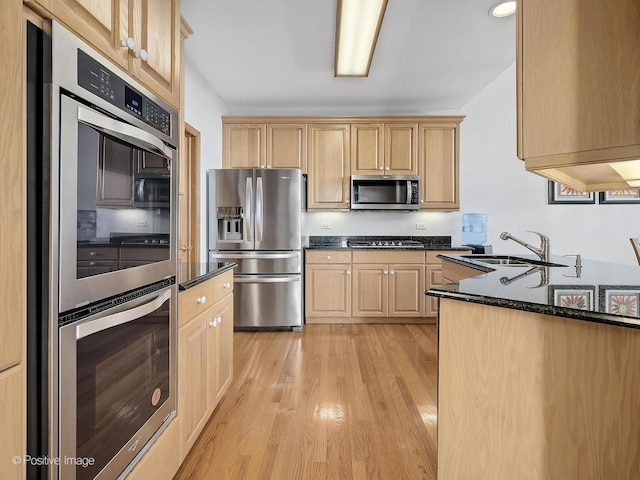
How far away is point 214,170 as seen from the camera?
155 inches

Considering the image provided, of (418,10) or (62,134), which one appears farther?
(418,10)

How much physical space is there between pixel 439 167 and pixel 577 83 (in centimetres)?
325

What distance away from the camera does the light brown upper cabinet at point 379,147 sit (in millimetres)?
4383

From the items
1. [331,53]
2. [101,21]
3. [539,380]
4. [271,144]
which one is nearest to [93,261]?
[101,21]

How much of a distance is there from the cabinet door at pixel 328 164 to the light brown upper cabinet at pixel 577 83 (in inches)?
118

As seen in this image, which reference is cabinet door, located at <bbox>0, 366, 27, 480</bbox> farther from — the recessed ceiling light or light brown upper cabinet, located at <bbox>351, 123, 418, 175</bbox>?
light brown upper cabinet, located at <bbox>351, 123, 418, 175</bbox>

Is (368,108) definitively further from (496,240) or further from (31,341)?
(31,341)

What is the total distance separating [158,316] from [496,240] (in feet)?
14.5

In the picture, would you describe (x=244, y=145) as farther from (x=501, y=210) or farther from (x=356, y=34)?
(x=501, y=210)

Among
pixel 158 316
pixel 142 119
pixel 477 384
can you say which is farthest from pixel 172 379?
pixel 477 384

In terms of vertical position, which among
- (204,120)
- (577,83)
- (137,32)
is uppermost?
(204,120)

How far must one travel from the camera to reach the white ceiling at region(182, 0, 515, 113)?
2576 millimetres

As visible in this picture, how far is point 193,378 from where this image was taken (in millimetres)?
1737

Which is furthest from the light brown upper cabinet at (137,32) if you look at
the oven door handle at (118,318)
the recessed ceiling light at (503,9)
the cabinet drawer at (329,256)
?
the cabinet drawer at (329,256)
